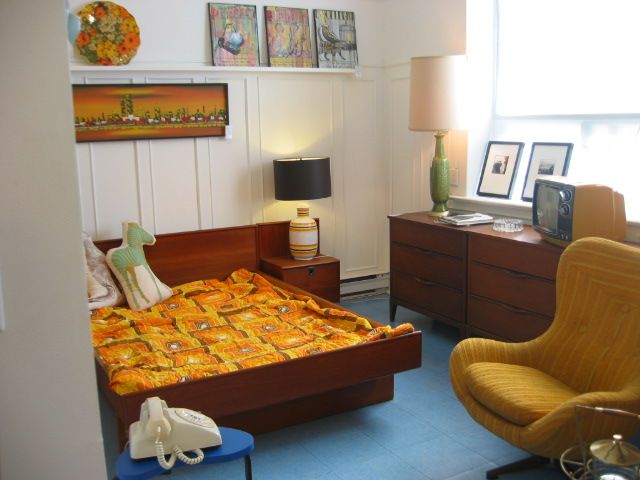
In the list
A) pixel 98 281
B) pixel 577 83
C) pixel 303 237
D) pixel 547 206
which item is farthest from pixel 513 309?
pixel 98 281

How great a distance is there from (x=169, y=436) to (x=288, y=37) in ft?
12.2

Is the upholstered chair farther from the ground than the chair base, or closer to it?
farther from the ground

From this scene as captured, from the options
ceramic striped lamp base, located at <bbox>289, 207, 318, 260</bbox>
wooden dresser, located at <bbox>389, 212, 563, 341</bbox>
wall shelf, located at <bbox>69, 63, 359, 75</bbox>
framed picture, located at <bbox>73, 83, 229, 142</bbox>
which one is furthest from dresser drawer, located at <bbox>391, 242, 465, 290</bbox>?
framed picture, located at <bbox>73, 83, 229, 142</bbox>

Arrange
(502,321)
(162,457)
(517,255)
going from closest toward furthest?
(162,457) < (517,255) < (502,321)

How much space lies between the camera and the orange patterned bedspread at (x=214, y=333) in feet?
10.2

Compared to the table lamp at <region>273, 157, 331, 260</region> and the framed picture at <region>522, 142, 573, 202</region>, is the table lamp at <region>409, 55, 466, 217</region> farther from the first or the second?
the table lamp at <region>273, 157, 331, 260</region>

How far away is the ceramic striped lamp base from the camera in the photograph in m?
4.82

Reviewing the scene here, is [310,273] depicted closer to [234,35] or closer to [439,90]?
[439,90]

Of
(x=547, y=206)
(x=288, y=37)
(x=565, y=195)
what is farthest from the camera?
(x=288, y=37)

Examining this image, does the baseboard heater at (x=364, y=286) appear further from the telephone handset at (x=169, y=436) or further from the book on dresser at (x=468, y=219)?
the telephone handset at (x=169, y=436)

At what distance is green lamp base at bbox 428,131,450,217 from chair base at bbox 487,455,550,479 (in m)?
1.97

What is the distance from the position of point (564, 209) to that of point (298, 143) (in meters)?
2.24

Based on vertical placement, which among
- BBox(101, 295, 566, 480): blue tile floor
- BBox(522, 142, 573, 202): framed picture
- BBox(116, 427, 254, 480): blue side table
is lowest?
BBox(101, 295, 566, 480): blue tile floor

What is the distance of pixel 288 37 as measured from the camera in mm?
4934
